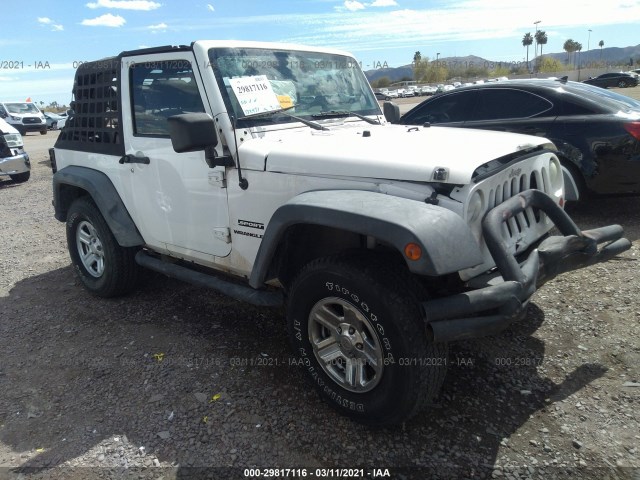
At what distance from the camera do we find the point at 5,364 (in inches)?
146

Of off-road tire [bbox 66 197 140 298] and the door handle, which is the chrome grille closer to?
the door handle

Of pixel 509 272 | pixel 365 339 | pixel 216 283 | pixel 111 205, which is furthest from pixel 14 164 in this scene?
pixel 509 272

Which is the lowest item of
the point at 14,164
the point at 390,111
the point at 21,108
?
the point at 14,164

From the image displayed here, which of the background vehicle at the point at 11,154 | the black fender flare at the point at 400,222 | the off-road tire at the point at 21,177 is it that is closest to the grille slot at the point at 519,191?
the black fender flare at the point at 400,222

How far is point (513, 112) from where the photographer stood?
250 inches

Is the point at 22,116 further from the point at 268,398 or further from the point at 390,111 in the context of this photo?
the point at 268,398

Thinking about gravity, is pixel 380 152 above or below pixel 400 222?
above

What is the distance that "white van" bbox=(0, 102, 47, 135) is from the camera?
26984 mm

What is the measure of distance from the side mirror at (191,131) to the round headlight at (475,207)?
1495 mm

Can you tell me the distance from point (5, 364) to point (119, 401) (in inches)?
Result: 45.8

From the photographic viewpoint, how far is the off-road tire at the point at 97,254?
14.4ft

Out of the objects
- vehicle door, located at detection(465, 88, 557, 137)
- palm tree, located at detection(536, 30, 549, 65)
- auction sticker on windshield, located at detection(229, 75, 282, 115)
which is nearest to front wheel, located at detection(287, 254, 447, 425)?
auction sticker on windshield, located at detection(229, 75, 282, 115)

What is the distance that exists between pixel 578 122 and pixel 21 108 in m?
29.9

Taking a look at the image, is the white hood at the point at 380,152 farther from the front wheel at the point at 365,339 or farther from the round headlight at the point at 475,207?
the front wheel at the point at 365,339
